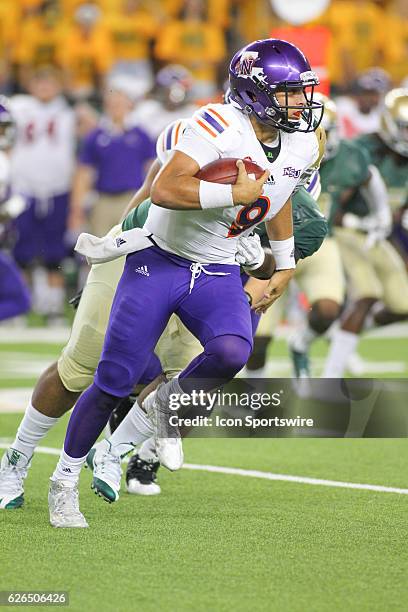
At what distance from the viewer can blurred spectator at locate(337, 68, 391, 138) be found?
11172 millimetres

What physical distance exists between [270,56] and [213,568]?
63.5 inches

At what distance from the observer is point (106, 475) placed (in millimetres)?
4297

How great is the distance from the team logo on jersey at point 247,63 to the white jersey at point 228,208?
0.13 meters

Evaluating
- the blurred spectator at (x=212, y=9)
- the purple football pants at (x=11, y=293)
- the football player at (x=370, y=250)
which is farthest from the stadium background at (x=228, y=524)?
the blurred spectator at (x=212, y=9)

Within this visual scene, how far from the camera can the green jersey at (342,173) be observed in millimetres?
7258

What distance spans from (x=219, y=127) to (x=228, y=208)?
254 millimetres

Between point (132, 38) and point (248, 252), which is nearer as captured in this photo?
point (248, 252)

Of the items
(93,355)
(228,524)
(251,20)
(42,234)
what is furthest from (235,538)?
(251,20)

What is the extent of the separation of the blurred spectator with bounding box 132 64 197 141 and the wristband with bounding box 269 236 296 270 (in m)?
7.10

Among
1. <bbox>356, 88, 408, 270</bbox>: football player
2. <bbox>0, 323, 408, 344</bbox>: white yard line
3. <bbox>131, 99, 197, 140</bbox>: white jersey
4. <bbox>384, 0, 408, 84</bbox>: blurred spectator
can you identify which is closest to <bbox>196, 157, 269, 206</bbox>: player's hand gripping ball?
<bbox>356, 88, 408, 270</bbox>: football player

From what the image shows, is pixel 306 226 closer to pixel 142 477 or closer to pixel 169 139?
pixel 169 139

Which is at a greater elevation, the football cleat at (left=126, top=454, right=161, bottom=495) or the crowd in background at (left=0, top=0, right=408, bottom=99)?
the football cleat at (left=126, top=454, right=161, bottom=495)

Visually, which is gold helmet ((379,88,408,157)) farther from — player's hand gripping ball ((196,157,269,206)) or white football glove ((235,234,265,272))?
player's hand gripping ball ((196,157,269,206))

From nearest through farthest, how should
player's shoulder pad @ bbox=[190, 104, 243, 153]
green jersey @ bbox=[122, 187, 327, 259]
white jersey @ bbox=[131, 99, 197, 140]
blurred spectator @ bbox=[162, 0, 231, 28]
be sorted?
player's shoulder pad @ bbox=[190, 104, 243, 153]
green jersey @ bbox=[122, 187, 327, 259]
white jersey @ bbox=[131, 99, 197, 140]
blurred spectator @ bbox=[162, 0, 231, 28]
